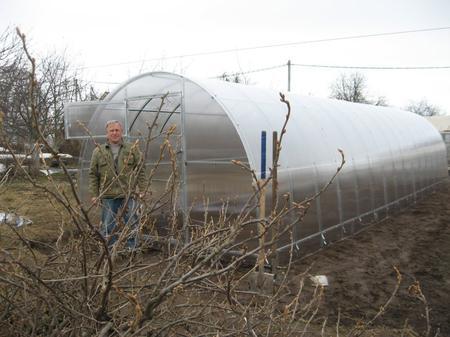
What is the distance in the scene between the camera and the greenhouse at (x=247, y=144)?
6.73 m

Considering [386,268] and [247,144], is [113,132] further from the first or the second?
[386,268]

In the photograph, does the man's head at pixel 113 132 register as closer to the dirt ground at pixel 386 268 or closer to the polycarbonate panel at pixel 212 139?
the dirt ground at pixel 386 268

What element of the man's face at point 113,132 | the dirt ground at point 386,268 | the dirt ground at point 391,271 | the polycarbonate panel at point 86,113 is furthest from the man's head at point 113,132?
the dirt ground at point 391,271

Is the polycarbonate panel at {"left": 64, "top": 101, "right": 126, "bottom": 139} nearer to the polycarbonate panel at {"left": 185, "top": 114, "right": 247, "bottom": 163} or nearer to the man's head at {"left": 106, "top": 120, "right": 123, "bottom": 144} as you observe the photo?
the polycarbonate panel at {"left": 185, "top": 114, "right": 247, "bottom": 163}

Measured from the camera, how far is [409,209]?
11328 millimetres

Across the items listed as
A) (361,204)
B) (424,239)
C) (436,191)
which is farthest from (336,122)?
(436,191)

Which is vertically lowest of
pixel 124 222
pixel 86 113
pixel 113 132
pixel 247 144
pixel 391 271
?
pixel 391 271

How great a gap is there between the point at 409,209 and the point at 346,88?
132 ft

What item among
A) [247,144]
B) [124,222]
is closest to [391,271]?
[247,144]

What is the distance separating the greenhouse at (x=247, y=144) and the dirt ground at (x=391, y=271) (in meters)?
0.37

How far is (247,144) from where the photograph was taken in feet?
20.4

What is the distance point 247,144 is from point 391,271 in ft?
9.30

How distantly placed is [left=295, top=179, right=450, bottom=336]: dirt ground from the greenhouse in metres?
0.37

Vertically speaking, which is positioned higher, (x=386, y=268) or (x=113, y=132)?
(x=113, y=132)
